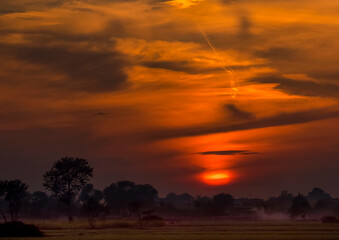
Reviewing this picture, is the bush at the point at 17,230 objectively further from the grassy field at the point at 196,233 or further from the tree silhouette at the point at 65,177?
the tree silhouette at the point at 65,177

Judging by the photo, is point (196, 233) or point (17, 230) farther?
point (196, 233)

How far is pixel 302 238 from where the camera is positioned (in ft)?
234

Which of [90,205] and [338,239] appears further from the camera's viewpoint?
[90,205]

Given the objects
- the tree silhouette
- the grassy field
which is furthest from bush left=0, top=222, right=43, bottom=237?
the tree silhouette

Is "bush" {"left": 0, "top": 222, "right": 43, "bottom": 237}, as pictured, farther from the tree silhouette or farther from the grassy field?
the tree silhouette

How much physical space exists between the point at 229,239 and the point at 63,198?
13690cm

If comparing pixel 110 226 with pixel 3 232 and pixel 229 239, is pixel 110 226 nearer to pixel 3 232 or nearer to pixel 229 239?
pixel 3 232

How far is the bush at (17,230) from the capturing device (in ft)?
273

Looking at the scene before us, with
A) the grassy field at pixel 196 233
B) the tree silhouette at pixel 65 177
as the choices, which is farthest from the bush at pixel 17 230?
the tree silhouette at pixel 65 177

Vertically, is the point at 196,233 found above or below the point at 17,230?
below

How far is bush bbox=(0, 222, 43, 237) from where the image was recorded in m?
83.2

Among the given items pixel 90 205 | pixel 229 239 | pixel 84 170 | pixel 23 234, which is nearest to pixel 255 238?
pixel 229 239

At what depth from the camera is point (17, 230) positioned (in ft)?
277

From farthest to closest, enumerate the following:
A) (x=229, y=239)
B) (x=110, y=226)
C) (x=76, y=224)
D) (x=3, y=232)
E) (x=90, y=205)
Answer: (x=90, y=205) → (x=76, y=224) → (x=110, y=226) → (x=3, y=232) → (x=229, y=239)
